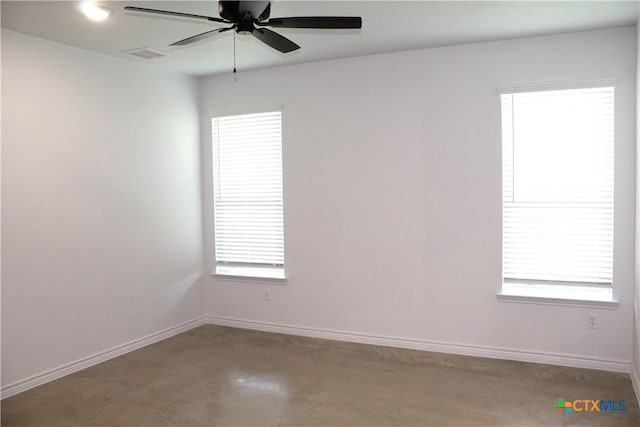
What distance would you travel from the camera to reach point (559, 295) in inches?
161

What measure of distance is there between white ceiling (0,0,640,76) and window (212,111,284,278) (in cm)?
89

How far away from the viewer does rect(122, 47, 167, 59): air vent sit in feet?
14.1

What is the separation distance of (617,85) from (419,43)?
156cm

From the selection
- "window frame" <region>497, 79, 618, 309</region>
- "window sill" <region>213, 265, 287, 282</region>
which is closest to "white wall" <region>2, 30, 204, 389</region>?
"window sill" <region>213, 265, 287, 282</region>

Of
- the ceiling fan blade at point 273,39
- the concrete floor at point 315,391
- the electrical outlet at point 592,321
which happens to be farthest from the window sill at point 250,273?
the electrical outlet at point 592,321

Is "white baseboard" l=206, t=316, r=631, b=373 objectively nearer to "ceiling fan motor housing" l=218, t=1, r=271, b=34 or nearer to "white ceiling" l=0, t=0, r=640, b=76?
"white ceiling" l=0, t=0, r=640, b=76

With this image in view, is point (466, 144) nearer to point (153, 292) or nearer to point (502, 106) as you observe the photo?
point (502, 106)

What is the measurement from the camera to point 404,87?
4535 millimetres

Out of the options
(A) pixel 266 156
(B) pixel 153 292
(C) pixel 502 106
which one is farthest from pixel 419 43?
(B) pixel 153 292

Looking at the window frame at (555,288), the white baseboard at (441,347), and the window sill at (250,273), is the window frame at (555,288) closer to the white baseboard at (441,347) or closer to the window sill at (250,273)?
the white baseboard at (441,347)

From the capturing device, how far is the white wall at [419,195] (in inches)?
156

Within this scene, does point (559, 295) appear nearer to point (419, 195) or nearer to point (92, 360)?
point (419, 195)

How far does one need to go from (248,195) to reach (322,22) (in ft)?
9.61

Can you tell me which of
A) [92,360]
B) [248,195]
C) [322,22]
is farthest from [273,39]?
[92,360]
